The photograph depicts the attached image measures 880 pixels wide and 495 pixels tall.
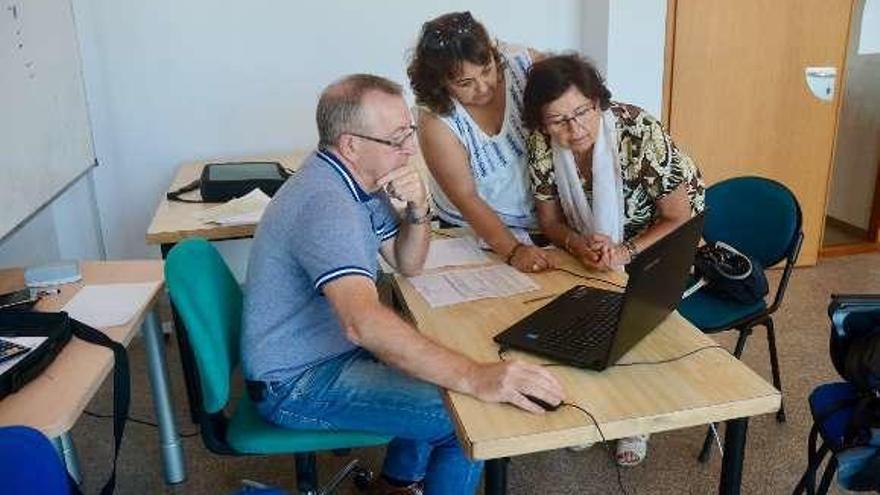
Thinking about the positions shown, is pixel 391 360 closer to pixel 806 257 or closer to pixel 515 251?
pixel 515 251

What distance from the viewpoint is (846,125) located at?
408cm

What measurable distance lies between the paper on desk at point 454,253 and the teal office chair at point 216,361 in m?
0.51

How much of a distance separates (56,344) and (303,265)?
53 centimetres

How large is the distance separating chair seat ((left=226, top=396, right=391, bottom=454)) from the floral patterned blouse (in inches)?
35.5

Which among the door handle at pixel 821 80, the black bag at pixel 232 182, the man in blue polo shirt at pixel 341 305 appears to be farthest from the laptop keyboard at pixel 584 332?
the door handle at pixel 821 80

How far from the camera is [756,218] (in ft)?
7.54

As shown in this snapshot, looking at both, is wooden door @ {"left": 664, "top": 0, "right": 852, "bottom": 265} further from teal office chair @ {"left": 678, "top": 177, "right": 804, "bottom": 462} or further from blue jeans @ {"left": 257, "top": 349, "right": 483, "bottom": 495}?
blue jeans @ {"left": 257, "top": 349, "right": 483, "bottom": 495}

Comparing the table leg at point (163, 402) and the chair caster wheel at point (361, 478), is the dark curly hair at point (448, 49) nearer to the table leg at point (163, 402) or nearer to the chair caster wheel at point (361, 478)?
the table leg at point (163, 402)

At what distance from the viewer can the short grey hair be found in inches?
58.4

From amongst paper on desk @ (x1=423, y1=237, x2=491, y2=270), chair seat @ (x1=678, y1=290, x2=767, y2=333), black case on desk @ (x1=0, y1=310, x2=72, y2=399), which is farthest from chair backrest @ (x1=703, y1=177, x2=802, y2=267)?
black case on desk @ (x1=0, y1=310, x2=72, y2=399)

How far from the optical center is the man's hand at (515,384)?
47.4 inches

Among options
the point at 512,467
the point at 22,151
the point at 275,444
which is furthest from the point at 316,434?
the point at 22,151

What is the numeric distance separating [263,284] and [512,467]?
3.53 ft

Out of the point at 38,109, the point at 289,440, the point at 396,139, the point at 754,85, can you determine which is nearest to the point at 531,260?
the point at 396,139
